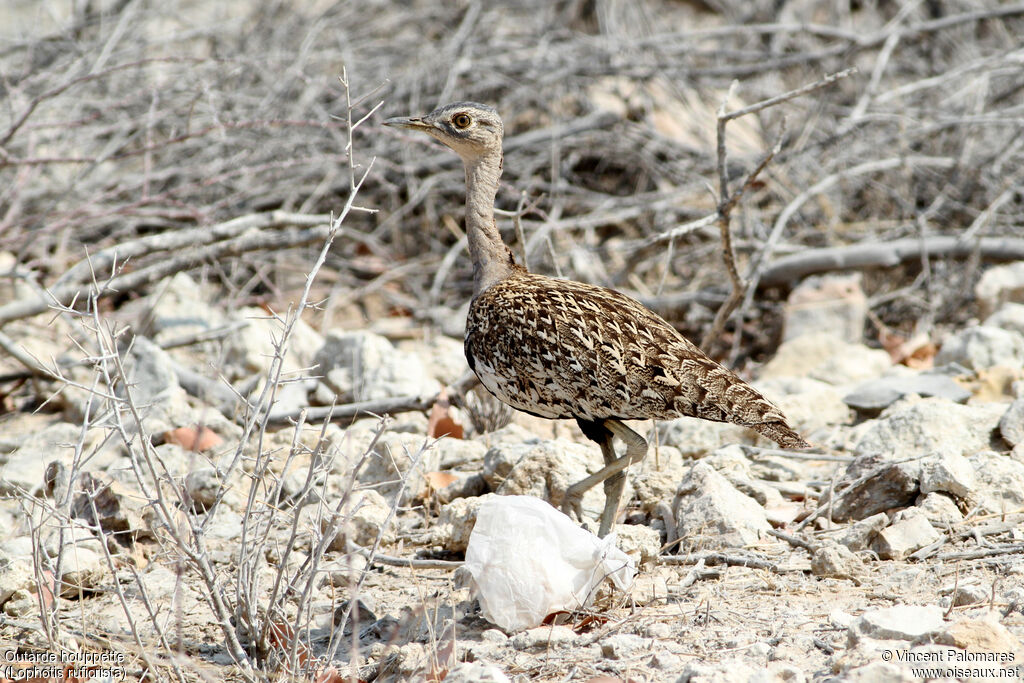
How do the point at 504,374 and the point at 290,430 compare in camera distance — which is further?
the point at 290,430

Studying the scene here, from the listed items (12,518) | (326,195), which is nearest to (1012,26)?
(326,195)

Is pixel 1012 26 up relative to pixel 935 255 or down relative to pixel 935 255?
up

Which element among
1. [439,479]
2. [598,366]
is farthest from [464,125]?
[439,479]

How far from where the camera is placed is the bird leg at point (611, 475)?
13.1ft

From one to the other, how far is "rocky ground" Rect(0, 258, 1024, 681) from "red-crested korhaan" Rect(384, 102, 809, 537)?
0.29 metres

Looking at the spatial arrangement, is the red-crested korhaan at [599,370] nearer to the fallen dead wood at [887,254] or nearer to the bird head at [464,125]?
the bird head at [464,125]

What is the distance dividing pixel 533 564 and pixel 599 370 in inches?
34.3

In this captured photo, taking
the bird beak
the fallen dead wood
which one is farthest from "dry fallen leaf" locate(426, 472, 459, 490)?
the fallen dead wood

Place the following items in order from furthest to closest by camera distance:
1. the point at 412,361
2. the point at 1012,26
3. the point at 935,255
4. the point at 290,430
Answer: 1. the point at 1012,26
2. the point at 935,255
3. the point at 412,361
4. the point at 290,430

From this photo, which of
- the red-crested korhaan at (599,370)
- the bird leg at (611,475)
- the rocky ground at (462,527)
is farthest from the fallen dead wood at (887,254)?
the bird leg at (611,475)

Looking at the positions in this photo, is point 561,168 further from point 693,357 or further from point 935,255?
point 693,357

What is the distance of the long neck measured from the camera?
4539 millimetres

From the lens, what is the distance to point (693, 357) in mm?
3961

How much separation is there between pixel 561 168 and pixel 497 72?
868 mm
